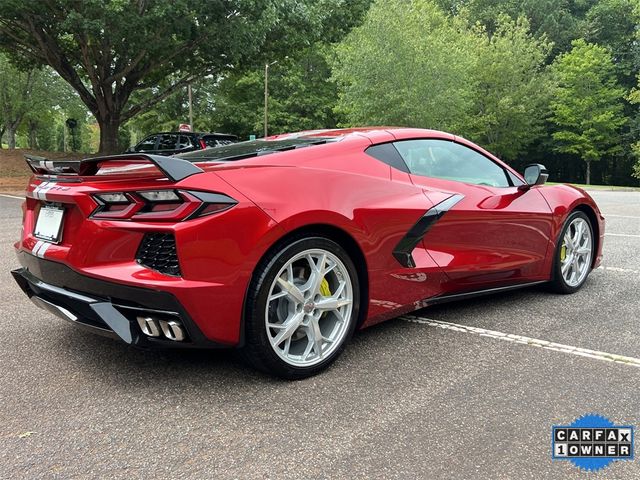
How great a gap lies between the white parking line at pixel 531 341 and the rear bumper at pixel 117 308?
173cm

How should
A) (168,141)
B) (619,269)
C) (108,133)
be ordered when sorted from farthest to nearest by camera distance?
1. (108,133)
2. (168,141)
3. (619,269)

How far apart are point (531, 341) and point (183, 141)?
12833mm

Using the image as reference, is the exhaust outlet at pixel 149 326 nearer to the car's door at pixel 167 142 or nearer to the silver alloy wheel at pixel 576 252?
the silver alloy wheel at pixel 576 252

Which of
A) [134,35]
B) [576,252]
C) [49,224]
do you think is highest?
[134,35]

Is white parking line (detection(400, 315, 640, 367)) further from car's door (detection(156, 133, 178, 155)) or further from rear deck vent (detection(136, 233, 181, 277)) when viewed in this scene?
car's door (detection(156, 133, 178, 155))

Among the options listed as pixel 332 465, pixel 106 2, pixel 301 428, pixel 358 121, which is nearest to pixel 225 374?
pixel 301 428

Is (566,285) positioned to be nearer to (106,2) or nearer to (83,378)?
(83,378)

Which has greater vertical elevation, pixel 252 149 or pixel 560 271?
pixel 252 149

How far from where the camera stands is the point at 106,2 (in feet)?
43.8

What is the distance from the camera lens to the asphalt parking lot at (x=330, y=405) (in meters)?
2.06

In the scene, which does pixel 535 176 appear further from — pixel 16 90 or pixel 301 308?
pixel 16 90

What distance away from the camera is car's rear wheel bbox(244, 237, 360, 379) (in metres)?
2.62

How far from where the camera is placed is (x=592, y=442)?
223 centimetres

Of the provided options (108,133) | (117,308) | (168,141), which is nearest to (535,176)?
(117,308)
